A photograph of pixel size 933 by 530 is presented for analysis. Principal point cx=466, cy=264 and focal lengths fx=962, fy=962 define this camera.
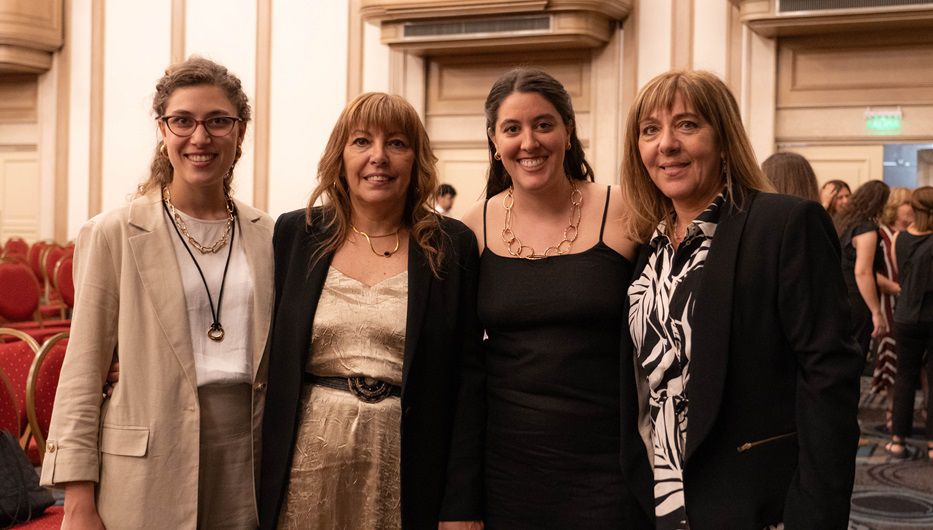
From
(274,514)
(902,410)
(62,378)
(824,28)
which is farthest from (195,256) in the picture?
(824,28)

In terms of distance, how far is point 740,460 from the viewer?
69.8 inches

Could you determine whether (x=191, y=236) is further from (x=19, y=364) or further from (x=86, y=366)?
(x=19, y=364)

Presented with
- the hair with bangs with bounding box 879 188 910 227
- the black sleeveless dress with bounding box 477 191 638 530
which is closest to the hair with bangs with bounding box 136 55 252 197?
the black sleeveless dress with bounding box 477 191 638 530

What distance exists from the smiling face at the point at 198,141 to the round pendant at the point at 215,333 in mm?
316

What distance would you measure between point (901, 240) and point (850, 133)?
8.99 feet

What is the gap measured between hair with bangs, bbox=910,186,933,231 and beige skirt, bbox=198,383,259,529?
4902mm

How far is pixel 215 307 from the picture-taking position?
210 centimetres

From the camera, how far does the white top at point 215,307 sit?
81.1 inches

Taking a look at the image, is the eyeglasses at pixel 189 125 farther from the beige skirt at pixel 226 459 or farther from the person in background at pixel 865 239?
the person in background at pixel 865 239

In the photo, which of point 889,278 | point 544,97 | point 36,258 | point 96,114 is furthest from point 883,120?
point 96,114

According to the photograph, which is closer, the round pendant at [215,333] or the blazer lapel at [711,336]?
the blazer lapel at [711,336]

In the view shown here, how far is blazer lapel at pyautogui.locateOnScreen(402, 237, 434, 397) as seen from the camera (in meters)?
2.12

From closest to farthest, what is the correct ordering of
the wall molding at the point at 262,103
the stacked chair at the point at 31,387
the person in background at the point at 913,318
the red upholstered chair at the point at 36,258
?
the stacked chair at the point at 31,387
the person in background at the point at 913,318
the red upholstered chair at the point at 36,258
the wall molding at the point at 262,103

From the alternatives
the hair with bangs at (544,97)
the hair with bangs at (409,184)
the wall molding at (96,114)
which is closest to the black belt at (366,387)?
the hair with bangs at (409,184)
